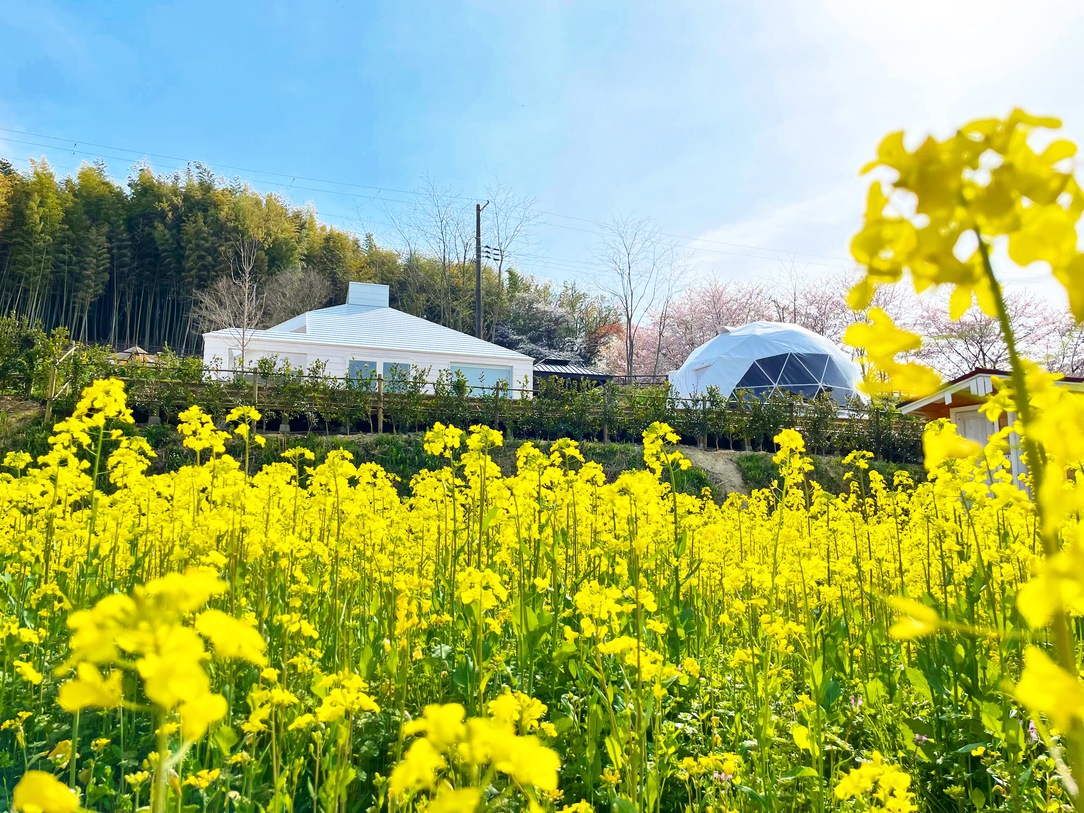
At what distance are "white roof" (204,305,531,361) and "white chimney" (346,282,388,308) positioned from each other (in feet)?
3.64

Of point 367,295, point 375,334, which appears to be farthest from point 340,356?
point 367,295

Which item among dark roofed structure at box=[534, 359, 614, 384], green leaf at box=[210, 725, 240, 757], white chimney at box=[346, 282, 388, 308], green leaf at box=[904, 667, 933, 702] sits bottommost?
green leaf at box=[904, 667, 933, 702]

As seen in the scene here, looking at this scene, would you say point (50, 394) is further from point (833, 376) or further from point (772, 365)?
point (833, 376)

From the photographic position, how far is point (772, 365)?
2978cm

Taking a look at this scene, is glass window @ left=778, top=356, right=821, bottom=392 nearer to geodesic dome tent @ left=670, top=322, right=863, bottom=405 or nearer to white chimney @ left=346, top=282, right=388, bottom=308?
geodesic dome tent @ left=670, top=322, right=863, bottom=405

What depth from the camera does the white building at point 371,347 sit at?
904 inches

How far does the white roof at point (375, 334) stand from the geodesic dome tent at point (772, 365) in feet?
29.3

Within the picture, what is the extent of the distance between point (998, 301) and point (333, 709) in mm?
1515

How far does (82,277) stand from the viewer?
40781 millimetres

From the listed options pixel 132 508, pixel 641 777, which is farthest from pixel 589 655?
pixel 132 508

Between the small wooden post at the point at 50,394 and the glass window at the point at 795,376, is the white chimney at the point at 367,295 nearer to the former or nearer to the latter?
the small wooden post at the point at 50,394

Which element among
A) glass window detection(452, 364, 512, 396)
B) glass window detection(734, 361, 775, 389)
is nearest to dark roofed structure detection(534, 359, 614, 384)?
glass window detection(734, 361, 775, 389)

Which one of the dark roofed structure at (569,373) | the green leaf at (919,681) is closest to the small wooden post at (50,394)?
the green leaf at (919,681)

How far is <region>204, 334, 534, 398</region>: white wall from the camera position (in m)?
22.8
